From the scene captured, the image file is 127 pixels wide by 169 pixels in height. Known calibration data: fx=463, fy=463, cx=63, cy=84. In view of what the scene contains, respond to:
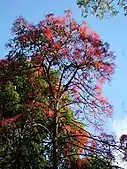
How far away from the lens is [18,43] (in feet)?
43.7

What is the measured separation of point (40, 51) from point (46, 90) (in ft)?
5.37

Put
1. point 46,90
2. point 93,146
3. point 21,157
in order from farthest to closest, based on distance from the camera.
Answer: point 21,157
point 46,90
point 93,146

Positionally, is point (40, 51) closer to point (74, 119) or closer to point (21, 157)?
point (74, 119)

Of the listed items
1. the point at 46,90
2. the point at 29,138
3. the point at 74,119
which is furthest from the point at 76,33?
the point at 29,138

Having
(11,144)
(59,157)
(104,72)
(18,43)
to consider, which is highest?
(18,43)

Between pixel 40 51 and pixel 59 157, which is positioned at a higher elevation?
pixel 40 51

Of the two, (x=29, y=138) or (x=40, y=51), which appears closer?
(x=40, y=51)

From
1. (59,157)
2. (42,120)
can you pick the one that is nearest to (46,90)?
(42,120)

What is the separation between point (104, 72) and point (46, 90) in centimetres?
206

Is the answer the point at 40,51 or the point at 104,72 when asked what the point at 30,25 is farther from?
the point at 104,72

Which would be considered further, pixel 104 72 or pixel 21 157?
pixel 21 157

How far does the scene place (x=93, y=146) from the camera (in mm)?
12719

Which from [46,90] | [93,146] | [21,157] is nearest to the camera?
[93,146]

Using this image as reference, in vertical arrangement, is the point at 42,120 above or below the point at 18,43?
below
